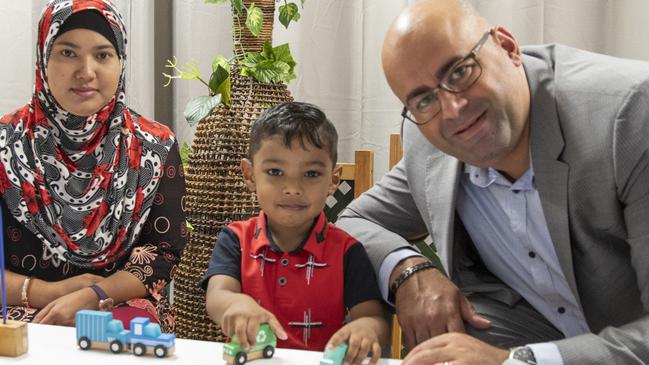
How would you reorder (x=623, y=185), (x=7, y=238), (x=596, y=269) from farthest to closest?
(x=7, y=238)
(x=596, y=269)
(x=623, y=185)

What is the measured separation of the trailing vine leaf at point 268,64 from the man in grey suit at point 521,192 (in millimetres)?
892

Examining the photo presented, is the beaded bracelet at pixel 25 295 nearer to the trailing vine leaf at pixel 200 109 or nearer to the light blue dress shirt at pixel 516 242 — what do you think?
the trailing vine leaf at pixel 200 109

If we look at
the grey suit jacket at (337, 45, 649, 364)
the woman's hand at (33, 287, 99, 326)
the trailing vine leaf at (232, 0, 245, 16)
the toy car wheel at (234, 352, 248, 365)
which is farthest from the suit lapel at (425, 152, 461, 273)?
the trailing vine leaf at (232, 0, 245, 16)

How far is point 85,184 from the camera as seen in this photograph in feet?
6.96

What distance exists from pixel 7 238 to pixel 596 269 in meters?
1.53

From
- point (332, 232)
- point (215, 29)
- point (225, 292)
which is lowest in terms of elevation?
point (225, 292)

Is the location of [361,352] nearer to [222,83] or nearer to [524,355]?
[524,355]

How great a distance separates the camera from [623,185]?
1.45 m

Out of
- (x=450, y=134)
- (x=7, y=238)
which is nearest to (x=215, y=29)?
(x=7, y=238)

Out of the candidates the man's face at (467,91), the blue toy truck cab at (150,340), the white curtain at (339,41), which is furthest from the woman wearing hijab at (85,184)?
the white curtain at (339,41)

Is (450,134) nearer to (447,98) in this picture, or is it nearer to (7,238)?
(447,98)

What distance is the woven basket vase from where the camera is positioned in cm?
253

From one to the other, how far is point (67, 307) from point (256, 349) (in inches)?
29.3

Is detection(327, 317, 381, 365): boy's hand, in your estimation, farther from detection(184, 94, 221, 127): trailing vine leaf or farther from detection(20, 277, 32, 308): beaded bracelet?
detection(184, 94, 221, 127): trailing vine leaf
